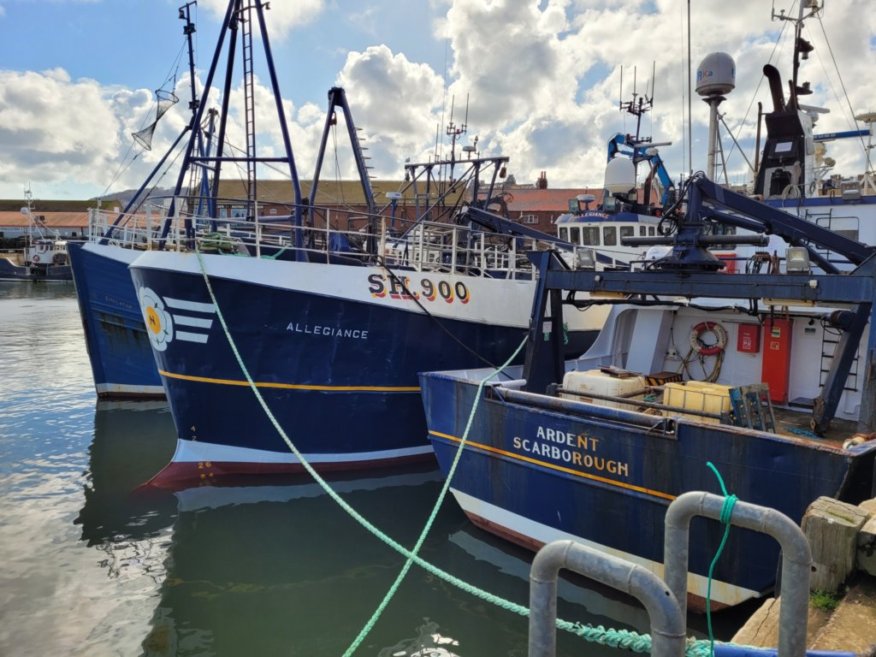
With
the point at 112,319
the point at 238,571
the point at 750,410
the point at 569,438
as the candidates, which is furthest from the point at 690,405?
the point at 112,319

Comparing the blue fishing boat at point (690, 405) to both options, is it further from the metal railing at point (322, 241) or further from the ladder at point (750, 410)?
the metal railing at point (322, 241)

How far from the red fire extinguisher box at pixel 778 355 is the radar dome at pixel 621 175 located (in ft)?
8.70

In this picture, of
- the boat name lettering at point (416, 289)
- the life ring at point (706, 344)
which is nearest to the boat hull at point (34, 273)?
the boat name lettering at point (416, 289)

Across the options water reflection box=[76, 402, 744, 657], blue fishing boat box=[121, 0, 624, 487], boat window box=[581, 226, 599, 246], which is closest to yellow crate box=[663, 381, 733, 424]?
water reflection box=[76, 402, 744, 657]

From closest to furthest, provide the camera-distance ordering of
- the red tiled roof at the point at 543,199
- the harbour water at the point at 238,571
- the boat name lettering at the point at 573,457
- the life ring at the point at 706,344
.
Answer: the harbour water at the point at 238,571
the boat name lettering at the point at 573,457
the life ring at the point at 706,344
the red tiled roof at the point at 543,199

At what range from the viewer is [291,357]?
9766mm

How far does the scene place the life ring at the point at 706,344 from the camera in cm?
→ 909

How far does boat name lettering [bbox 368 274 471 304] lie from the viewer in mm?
9938

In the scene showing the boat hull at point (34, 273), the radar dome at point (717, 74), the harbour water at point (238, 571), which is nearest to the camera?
the harbour water at point (238, 571)

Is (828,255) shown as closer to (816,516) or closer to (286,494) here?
(816,516)

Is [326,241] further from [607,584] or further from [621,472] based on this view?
[607,584]

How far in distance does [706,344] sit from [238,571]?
704cm

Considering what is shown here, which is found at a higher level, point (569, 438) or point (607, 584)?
point (607, 584)

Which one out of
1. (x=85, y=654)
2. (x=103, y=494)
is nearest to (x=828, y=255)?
(x=85, y=654)
